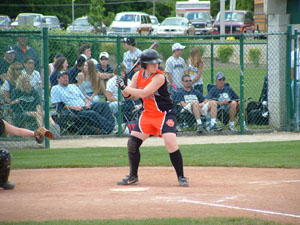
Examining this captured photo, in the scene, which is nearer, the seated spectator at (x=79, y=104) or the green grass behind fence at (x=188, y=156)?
the green grass behind fence at (x=188, y=156)

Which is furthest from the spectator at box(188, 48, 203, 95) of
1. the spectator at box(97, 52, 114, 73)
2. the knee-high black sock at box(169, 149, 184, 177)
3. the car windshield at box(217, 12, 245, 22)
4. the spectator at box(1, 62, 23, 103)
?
the car windshield at box(217, 12, 245, 22)

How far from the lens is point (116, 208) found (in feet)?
18.7

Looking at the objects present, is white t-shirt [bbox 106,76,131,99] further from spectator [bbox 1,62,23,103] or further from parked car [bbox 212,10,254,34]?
→ parked car [bbox 212,10,254,34]

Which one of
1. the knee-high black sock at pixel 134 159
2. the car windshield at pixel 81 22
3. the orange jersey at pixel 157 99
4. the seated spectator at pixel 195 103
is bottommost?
the knee-high black sock at pixel 134 159

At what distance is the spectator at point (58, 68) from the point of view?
12008 mm

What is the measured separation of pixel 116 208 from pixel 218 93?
23.8ft

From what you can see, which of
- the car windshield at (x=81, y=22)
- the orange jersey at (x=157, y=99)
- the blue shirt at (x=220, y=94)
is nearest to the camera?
the orange jersey at (x=157, y=99)

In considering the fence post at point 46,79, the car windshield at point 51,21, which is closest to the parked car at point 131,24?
the car windshield at point 51,21

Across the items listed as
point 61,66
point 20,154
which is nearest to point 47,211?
point 20,154

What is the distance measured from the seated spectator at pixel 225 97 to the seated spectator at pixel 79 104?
2576mm

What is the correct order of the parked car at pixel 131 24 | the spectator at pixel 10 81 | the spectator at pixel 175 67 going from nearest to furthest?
the spectator at pixel 10 81 → the spectator at pixel 175 67 → the parked car at pixel 131 24

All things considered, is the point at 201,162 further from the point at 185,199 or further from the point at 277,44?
the point at 277,44

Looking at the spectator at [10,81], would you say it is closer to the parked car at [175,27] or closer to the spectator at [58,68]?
the spectator at [58,68]

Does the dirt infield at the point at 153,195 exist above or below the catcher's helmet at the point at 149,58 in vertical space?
below
